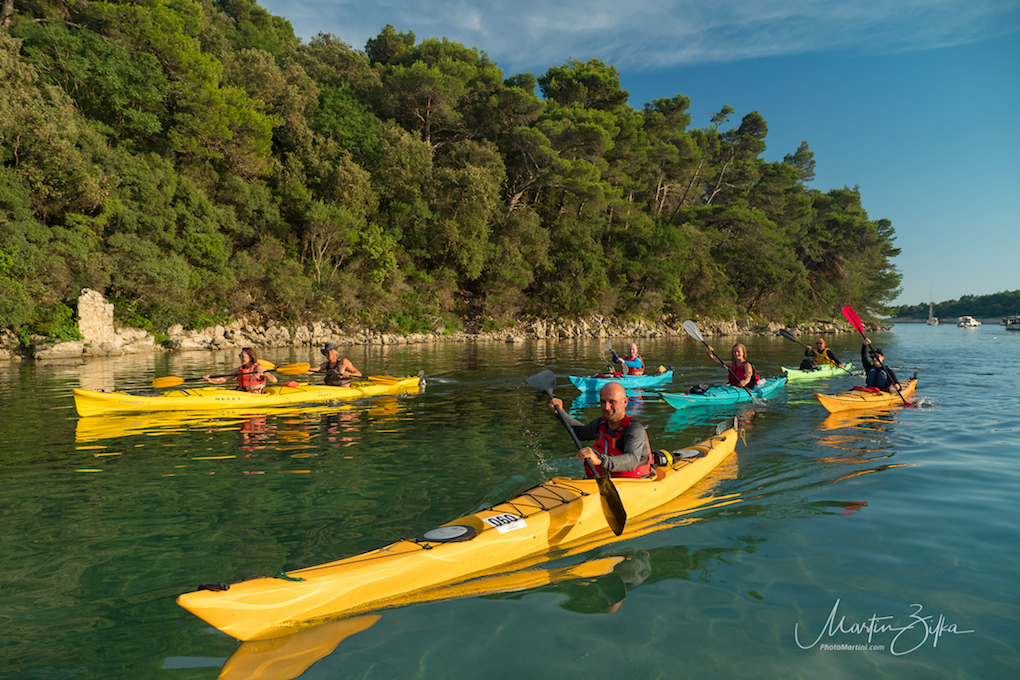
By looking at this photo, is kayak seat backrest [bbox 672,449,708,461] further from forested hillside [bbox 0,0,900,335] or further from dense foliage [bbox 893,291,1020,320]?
dense foliage [bbox 893,291,1020,320]

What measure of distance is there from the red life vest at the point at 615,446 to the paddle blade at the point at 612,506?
58 cm

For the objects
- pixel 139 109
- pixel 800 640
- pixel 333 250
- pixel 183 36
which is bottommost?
pixel 800 640

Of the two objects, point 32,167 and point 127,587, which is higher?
point 32,167

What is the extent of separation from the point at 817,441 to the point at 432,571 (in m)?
6.61

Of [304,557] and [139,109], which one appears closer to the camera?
[304,557]

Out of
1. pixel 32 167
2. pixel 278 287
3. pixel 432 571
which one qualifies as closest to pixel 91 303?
pixel 32 167

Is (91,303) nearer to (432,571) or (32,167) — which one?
(32,167)

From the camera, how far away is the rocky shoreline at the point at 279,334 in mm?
19453

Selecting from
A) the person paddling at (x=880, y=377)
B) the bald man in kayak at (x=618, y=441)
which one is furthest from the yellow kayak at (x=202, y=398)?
the person paddling at (x=880, y=377)

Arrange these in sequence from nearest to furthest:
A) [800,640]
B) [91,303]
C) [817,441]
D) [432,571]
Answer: [800,640]
[432,571]
[817,441]
[91,303]

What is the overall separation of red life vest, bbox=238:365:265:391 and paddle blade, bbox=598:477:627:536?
8.25 meters

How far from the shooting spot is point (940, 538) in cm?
436

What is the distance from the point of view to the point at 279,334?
27469mm

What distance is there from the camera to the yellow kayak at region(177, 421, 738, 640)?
2.86 meters
